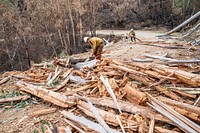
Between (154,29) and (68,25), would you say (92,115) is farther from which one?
(154,29)

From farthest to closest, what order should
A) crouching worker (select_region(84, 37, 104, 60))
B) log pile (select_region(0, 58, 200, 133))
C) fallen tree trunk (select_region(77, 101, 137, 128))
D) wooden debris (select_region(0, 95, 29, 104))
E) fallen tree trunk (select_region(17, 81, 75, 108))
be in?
crouching worker (select_region(84, 37, 104, 60)) < wooden debris (select_region(0, 95, 29, 104)) < fallen tree trunk (select_region(17, 81, 75, 108)) < fallen tree trunk (select_region(77, 101, 137, 128)) < log pile (select_region(0, 58, 200, 133))

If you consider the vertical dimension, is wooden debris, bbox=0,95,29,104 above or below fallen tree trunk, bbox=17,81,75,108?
below

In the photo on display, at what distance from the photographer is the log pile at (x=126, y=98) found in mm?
3948

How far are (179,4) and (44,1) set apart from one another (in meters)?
13.9

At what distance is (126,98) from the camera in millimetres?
4820

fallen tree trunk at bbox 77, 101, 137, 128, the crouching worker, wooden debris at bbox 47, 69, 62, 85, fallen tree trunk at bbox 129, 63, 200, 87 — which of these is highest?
the crouching worker

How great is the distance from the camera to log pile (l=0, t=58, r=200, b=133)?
395 centimetres

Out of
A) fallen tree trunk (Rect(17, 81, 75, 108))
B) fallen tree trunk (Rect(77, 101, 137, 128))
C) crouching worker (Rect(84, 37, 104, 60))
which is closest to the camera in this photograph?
fallen tree trunk (Rect(77, 101, 137, 128))

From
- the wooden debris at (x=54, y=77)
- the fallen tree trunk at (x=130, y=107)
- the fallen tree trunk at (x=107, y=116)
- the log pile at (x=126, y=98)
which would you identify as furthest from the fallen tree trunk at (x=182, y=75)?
the wooden debris at (x=54, y=77)

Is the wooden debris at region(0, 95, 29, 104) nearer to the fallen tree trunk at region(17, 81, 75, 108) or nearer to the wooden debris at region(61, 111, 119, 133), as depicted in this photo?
the fallen tree trunk at region(17, 81, 75, 108)

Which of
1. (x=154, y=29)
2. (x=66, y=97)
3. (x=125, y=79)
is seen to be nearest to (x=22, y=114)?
(x=66, y=97)

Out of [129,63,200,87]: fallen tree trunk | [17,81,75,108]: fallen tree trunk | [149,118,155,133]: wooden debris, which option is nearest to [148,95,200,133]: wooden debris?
[149,118,155,133]: wooden debris

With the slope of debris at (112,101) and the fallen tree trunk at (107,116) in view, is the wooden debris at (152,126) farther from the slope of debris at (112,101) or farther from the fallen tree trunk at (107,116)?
the fallen tree trunk at (107,116)

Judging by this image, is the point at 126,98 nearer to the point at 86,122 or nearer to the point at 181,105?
the point at 86,122
